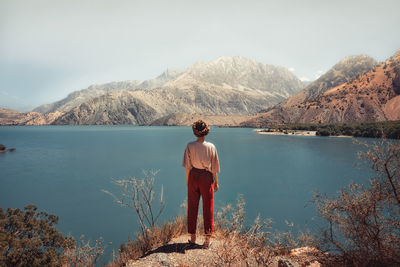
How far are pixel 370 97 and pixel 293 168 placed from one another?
72754mm

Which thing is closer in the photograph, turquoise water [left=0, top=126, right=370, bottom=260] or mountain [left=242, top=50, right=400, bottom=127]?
turquoise water [left=0, top=126, right=370, bottom=260]

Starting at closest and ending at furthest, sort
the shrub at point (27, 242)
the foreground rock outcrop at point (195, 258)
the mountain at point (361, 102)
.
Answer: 1. the foreground rock outcrop at point (195, 258)
2. the shrub at point (27, 242)
3. the mountain at point (361, 102)

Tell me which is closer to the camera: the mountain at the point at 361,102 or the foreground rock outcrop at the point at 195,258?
the foreground rock outcrop at the point at 195,258

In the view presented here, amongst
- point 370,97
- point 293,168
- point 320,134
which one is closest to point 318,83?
point 370,97

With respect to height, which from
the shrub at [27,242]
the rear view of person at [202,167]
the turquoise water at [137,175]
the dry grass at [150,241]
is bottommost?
the turquoise water at [137,175]

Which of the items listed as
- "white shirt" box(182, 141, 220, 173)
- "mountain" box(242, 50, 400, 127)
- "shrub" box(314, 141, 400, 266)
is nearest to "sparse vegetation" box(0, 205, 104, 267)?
"white shirt" box(182, 141, 220, 173)

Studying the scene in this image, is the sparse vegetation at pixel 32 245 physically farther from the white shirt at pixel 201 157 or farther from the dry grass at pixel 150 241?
the white shirt at pixel 201 157

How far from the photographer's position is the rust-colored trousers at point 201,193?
4148 mm

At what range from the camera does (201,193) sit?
4.25m

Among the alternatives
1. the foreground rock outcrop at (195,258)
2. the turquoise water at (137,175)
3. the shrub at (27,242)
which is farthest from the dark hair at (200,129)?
the shrub at (27,242)

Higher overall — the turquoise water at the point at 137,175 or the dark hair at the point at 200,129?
the dark hair at the point at 200,129

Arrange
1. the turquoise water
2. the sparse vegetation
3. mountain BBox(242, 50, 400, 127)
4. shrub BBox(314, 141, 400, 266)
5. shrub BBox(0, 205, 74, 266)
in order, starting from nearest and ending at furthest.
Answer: shrub BBox(314, 141, 400, 266) → the sparse vegetation → shrub BBox(0, 205, 74, 266) → the turquoise water → mountain BBox(242, 50, 400, 127)

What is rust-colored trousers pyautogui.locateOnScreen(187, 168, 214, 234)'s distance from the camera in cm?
415

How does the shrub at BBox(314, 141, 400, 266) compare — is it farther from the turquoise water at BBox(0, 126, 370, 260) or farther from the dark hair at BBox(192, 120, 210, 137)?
the dark hair at BBox(192, 120, 210, 137)
